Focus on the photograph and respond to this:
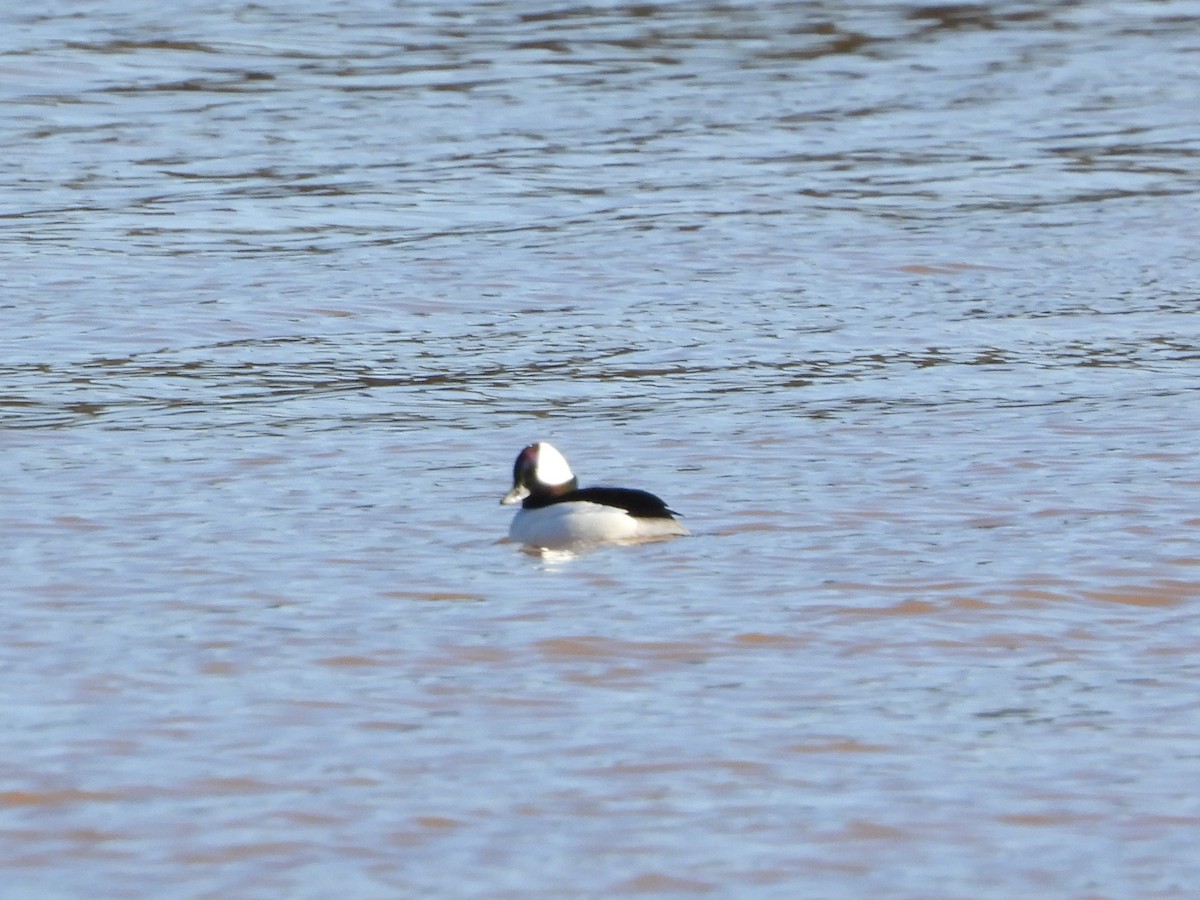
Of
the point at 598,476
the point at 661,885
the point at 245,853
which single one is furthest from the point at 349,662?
the point at 598,476

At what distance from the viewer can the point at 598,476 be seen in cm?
1077

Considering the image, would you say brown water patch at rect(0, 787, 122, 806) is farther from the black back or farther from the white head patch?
the white head patch

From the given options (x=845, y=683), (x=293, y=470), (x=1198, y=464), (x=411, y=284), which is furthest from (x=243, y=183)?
(x=845, y=683)

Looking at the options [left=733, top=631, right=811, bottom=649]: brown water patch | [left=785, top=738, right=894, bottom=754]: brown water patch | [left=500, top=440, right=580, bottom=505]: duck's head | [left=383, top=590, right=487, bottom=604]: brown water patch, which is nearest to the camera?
[left=785, top=738, right=894, bottom=754]: brown water patch

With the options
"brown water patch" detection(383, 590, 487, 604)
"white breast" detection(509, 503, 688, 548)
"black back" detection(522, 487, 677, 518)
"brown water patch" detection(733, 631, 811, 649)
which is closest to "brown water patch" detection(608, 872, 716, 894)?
"brown water patch" detection(733, 631, 811, 649)

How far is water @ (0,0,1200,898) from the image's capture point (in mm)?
6473

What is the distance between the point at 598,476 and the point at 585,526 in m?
1.39

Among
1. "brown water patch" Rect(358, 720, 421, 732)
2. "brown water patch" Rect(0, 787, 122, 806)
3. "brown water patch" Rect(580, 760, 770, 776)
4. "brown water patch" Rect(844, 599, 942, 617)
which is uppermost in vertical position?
"brown water patch" Rect(0, 787, 122, 806)

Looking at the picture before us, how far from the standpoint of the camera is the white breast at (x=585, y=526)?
30.5 ft

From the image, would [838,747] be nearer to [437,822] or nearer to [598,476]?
[437,822]

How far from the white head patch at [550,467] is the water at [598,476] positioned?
452 millimetres

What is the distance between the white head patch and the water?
45 cm

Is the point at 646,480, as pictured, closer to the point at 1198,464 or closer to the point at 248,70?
the point at 1198,464

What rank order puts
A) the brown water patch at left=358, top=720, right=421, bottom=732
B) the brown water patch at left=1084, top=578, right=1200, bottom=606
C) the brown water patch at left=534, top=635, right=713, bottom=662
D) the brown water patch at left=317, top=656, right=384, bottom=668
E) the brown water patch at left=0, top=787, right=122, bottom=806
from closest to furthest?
1. the brown water patch at left=0, top=787, right=122, bottom=806
2. the brown water patch at left=358, top=720, right=421, bottom=732
3. the brown water patch at left=317, top=656, right=384, bottom=668
4. the brown water patch at left=534, top=635, right=713, bottom=662
5. the brown water patch at left=1084, top=578, right=1200, bottom=606
